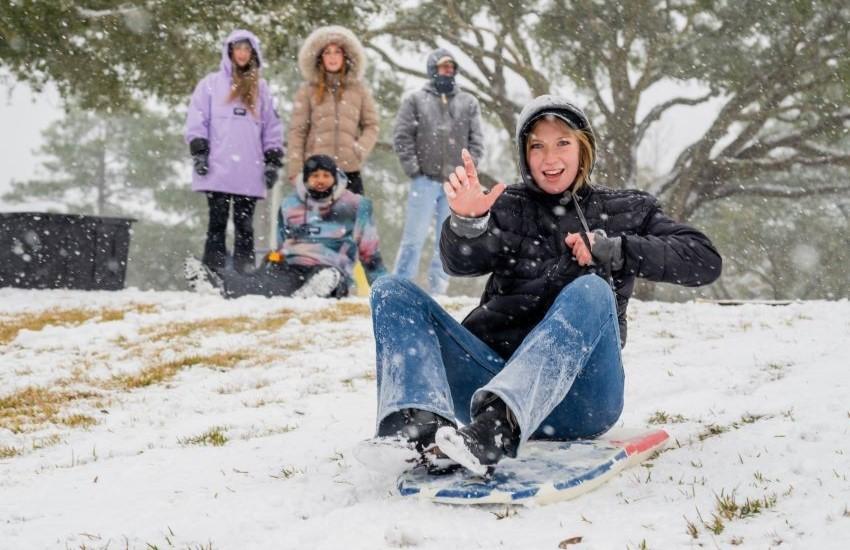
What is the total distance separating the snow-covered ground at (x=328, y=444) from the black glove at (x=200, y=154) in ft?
6.15

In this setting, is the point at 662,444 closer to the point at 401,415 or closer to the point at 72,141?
the point at 401,415

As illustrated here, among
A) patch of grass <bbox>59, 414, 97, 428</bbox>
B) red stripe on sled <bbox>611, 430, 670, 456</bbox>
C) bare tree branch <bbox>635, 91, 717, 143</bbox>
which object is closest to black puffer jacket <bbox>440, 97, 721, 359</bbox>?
red stripe on sled <bbox>611, 430, 670, 456</bbox>

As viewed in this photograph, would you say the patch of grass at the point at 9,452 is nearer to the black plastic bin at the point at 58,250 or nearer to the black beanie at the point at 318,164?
the black beanie at the point at 318,164

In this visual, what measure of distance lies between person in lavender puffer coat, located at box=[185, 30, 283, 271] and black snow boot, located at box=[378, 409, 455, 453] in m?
5.78

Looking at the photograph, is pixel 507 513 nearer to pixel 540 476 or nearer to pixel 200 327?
pixel 540 476

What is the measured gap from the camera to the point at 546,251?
2793 millimetres

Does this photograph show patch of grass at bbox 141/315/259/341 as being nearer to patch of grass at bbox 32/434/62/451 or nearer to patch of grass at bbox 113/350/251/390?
patch of grass at bbox 113/350/251/390

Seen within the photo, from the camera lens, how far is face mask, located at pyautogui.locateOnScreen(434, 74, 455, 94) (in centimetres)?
811

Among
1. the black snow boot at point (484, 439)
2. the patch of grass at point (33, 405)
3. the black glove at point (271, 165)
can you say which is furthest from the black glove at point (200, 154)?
the black snow boot at point (484, 439)

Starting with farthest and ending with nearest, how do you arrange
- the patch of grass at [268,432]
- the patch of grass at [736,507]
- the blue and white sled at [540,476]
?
the patch of grass at [268,432] → the blue and white sled at [540,476] → the patch of grass at [736,507]

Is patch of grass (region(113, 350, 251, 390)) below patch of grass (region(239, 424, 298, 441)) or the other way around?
below

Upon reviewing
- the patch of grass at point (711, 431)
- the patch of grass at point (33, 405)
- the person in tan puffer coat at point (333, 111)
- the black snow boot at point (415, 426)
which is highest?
the person in tan puffer coat at point (333, 111)

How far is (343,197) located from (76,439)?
15.3 feet

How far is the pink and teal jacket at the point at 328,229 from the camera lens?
7.85m
